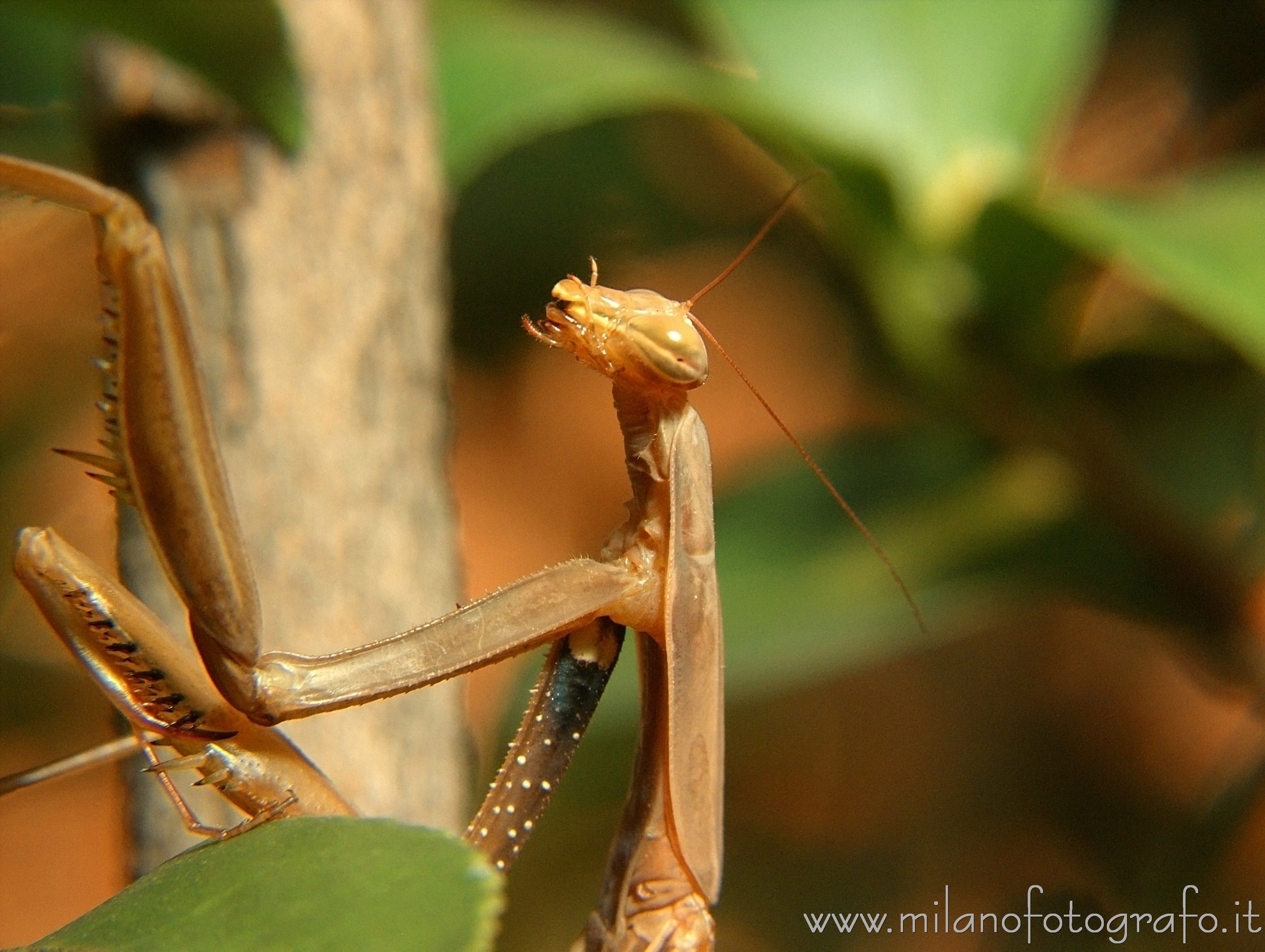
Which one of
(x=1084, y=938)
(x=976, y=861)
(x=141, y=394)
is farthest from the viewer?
(x=976, y=861)

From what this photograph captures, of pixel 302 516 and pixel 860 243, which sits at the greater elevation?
pixel 860 243

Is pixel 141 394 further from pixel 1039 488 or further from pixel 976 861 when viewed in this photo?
pixel 976 861

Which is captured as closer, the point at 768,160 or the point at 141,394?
the point at 141,394

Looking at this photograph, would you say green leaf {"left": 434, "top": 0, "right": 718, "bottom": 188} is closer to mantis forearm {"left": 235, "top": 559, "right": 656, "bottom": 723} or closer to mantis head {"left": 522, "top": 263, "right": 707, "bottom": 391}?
mantis head {"left": 522, "top": 263, "right": 707, "bottom": 391}

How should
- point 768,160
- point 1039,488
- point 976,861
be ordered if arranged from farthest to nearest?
1. point 768,160
2. point 976,861
3. point 1039,488

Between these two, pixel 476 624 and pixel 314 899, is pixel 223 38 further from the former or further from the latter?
pixel 314 899

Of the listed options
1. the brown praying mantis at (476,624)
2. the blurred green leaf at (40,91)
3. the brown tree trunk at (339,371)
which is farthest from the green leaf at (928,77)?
the blurred green leaf at (40,91)

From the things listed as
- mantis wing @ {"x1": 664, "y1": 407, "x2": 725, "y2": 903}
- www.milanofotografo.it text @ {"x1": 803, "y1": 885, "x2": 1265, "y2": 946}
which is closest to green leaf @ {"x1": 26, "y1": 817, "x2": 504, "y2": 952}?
mantis wing @ {"x1": 664, "y1": 407, "x2": 725, "y2": 903}

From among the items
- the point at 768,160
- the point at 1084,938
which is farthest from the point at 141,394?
the point at 768,160
